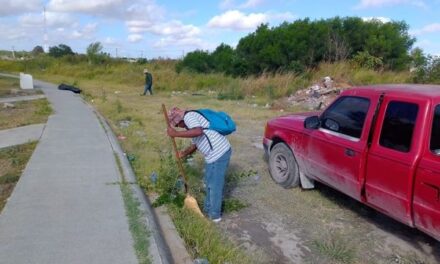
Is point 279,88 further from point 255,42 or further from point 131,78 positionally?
point 131,78

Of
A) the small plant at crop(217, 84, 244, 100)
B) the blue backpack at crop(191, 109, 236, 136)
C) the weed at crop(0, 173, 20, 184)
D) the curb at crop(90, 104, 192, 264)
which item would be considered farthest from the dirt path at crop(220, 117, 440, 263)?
the small plant at crop(217, 84, 244, 100)

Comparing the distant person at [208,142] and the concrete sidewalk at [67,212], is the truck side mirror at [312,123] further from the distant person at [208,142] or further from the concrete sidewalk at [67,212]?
the concrete sidewalk at [67,212]

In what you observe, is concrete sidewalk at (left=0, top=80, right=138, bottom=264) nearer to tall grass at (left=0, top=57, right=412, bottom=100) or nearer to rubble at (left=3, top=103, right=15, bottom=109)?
rubble at (left=3, top=103, right=15, bottom=109)

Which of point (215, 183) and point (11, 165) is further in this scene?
point (11, 165)

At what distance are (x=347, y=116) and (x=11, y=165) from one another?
5.52 meters

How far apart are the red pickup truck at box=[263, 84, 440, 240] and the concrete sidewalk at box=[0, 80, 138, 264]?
97.1 inches

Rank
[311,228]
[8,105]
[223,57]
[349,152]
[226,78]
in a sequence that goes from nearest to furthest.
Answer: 1. [349,152]
2. [311,228]
3. [8,105]
4. [226,78]
5. [223,57]

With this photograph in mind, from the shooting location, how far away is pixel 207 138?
517 centimetres

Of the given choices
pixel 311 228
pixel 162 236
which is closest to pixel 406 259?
pixel 311 228

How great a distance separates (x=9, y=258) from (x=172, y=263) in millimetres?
1443

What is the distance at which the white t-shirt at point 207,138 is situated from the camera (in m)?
5.10

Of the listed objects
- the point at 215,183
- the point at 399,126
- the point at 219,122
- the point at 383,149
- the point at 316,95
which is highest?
the point at 399,126

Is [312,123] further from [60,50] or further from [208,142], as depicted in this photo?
[60,50]

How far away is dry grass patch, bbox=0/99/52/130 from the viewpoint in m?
12.3
